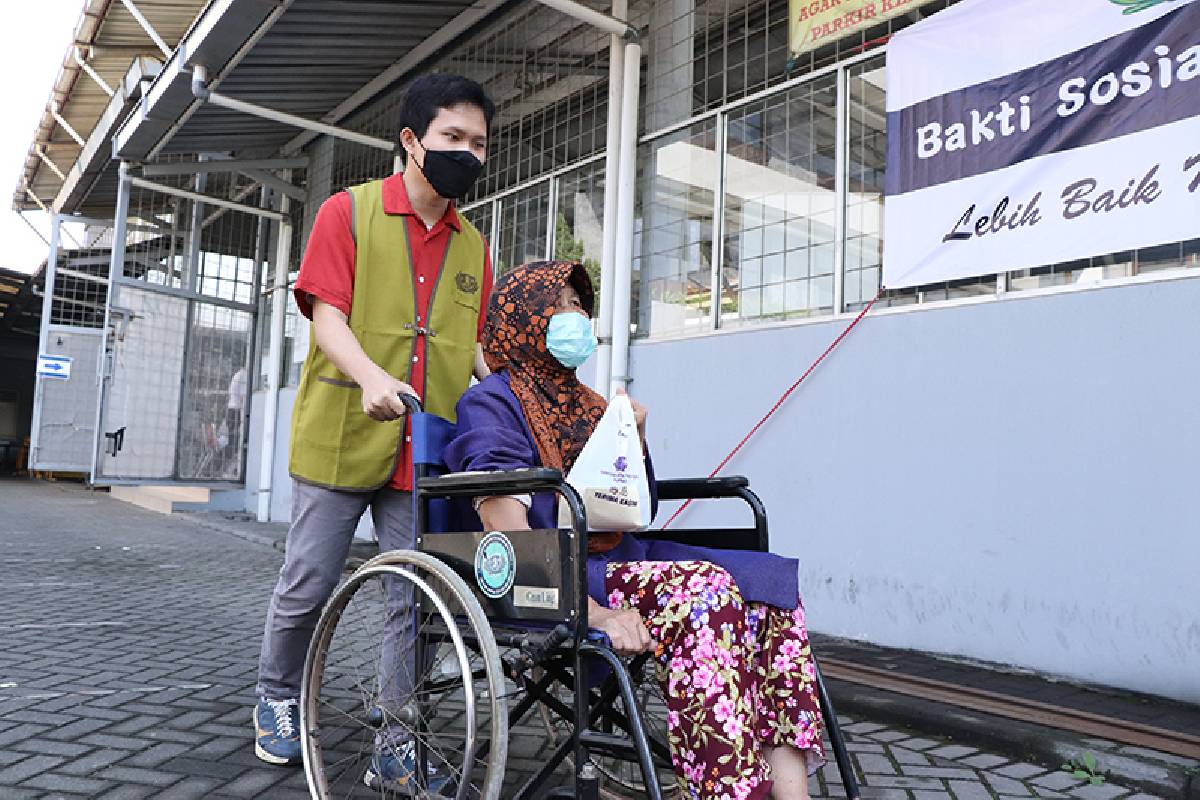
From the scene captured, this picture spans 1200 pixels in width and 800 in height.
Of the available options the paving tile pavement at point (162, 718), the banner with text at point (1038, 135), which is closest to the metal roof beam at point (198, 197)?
the paving tile pavement at point (162, 718)

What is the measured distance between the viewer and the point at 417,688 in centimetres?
229

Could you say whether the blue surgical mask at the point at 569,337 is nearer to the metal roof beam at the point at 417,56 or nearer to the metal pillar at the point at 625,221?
the metal pillar at the point at 625,221

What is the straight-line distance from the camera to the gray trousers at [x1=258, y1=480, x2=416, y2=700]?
9.11ft

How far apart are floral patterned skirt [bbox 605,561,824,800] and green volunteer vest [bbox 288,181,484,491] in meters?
0.88

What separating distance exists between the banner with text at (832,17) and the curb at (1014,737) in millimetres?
3436

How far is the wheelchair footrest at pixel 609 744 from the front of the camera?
1.80 m

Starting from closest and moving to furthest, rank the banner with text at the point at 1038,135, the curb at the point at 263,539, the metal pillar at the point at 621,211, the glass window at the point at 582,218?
1. the banner with text at the point at 1038,135
2. the metal pillar at the point at 621,211
3. the glass window at the point at 582,218
4. the curb at the point at 263,539

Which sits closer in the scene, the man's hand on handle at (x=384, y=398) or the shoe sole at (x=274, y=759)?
the man's hand on handle at (x=384, y=398)

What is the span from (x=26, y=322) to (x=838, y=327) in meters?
30.8

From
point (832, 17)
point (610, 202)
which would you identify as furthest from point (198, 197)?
point (832, 17)

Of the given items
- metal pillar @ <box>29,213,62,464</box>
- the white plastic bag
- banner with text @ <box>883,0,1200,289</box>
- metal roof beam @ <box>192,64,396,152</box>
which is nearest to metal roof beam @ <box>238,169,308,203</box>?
metal roof beam @ <box>192,64,396,152</box>

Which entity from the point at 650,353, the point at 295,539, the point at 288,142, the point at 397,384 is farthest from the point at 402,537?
the point at 288,142

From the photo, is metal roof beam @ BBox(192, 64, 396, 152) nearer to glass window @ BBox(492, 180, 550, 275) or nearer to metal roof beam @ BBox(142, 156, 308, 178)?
glass window @ BBox(492, 180, 550, 275)

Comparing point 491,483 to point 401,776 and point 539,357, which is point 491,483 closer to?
point 539,357
